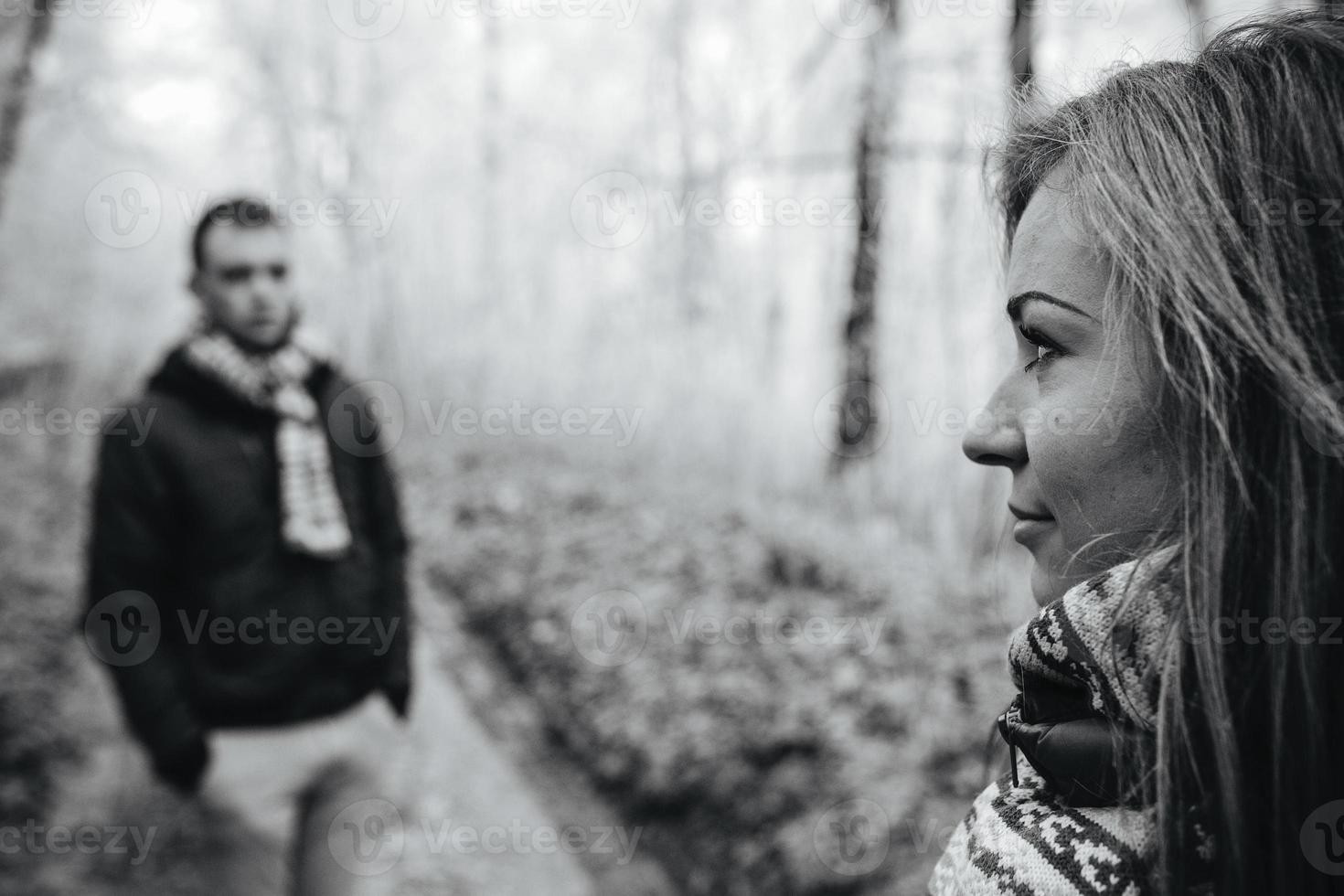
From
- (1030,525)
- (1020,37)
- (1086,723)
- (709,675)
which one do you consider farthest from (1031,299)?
(1020,37)

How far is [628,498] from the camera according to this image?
7332mm

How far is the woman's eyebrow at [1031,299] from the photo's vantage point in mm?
900

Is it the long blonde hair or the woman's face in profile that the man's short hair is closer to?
the woman's face in profile

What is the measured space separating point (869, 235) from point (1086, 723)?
199 inches

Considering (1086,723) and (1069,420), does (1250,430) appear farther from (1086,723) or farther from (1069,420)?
(1086,723)

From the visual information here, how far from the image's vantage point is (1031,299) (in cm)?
94

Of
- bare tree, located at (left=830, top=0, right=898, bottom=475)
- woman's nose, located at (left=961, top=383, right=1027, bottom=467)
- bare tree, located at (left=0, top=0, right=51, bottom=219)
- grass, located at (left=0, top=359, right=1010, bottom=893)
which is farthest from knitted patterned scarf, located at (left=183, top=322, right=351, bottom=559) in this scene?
bare tree, located at (left=0, top=0, right=51, bottom=219)

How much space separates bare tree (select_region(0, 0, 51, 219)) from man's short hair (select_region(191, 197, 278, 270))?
6279 mm

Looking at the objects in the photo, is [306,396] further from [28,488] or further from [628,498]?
[28,488]

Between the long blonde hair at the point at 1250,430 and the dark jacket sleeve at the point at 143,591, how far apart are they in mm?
2239

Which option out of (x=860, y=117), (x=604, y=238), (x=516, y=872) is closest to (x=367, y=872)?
(x=516, y=872)

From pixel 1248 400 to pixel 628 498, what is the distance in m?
6.62

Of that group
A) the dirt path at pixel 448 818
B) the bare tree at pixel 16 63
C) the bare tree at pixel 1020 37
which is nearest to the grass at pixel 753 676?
the dirt path at pixel 448 818

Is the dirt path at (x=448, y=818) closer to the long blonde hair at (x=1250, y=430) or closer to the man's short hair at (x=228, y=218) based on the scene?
the man's short hair at (x=228, y=218)
